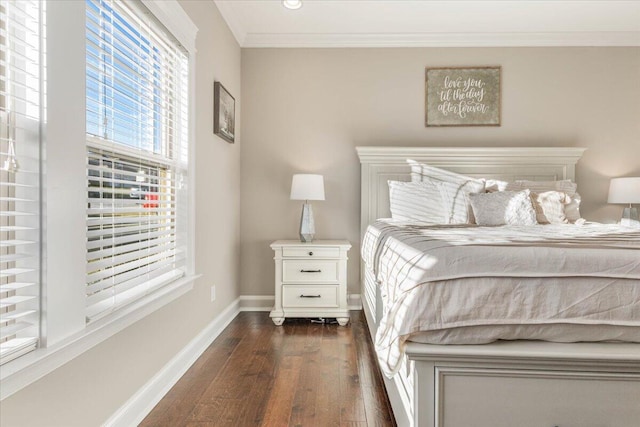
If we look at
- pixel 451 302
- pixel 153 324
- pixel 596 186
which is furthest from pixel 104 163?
pixel 596 186

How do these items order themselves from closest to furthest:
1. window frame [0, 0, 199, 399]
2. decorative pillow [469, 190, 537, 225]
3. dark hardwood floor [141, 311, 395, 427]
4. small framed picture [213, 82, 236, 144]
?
1. window frame [0, 0, 199, 399]
2. dark hardwood floor [141, 311, 395, 427]
3. decorative pillow [469, 190, 537, 225]
4. small framed picture [213, 82, 236, 144]

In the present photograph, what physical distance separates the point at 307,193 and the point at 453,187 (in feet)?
4.11

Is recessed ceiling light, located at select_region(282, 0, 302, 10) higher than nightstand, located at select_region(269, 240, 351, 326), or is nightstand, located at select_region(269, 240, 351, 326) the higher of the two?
recessed ceiling light, located at select_region(282, 0, 302, 10)

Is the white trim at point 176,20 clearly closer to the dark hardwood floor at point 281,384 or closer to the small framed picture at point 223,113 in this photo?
the small framed picture at point 223,113

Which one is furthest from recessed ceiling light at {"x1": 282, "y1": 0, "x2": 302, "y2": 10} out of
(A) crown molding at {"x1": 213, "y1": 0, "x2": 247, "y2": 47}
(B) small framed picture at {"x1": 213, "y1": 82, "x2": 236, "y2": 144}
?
(B) small framed picture at {"x1": 213, "y1": 82, "x2": 236, "y2": 144}

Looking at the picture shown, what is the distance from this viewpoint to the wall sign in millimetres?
3641

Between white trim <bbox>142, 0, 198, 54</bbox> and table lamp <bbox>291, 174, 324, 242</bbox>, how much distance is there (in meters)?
1.34

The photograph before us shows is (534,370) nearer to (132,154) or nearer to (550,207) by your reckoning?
(132,154)

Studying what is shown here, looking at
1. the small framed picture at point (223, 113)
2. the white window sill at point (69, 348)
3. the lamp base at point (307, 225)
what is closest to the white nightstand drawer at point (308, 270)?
the lamp base at point (307, 225)

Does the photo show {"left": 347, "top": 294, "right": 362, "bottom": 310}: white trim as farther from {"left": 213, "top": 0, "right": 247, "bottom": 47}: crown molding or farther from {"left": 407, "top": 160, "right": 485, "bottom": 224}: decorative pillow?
{"left": 213, "top": 0, "right": 247, "bottom": 47}: crown molding

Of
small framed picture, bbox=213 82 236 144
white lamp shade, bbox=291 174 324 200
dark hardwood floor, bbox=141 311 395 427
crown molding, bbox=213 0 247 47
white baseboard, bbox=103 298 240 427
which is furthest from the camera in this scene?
white lamp shade, bbox=291 174 324 200

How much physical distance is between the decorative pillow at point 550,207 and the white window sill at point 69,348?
2.60 meters

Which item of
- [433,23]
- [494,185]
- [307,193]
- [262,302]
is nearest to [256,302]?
[262,302]

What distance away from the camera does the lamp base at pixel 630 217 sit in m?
3.31
